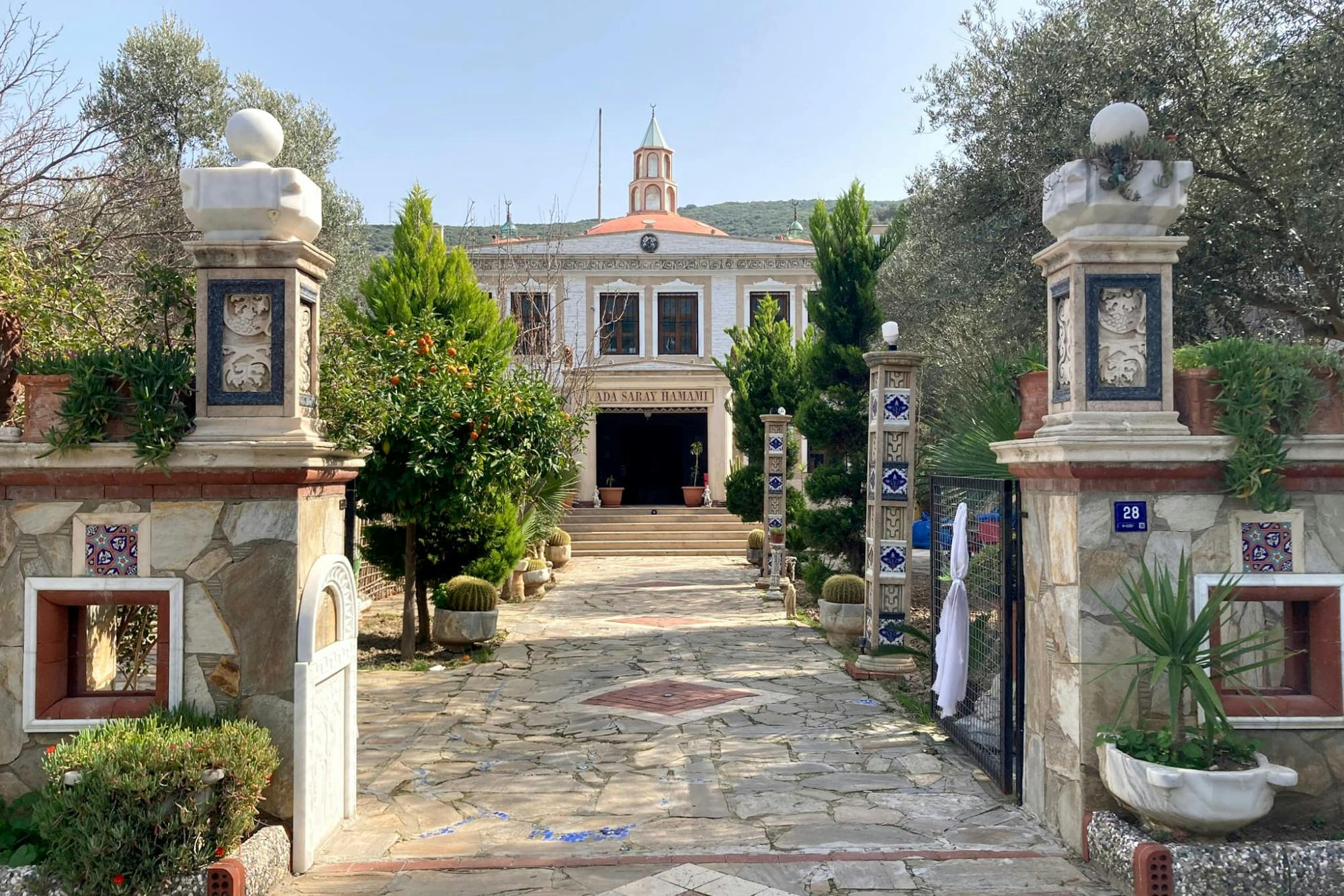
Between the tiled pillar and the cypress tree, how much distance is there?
139 inches

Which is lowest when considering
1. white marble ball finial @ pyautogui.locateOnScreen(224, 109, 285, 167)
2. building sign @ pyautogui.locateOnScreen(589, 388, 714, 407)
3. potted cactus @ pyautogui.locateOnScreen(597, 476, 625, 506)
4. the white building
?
potted cactus @ pyautogui.locateOnScreen(597, 476, 625, 506)

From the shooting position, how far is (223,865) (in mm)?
3902

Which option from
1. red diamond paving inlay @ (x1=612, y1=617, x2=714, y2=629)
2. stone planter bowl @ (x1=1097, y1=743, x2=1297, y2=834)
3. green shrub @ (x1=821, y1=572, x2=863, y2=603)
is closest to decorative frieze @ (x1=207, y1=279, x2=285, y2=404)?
stone planter bowl @ (x1=1097, y1=743, x2=1297, y2=834)

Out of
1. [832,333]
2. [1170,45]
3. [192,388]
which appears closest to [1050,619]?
[192,388]

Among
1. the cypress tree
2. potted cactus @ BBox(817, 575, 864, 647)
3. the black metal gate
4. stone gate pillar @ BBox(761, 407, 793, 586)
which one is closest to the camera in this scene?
the black metal gate

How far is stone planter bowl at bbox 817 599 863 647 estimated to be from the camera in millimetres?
10453

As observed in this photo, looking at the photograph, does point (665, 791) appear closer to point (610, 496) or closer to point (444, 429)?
point (444, 429)

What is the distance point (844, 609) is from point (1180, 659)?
253 inches

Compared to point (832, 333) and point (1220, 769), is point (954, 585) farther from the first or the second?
point (832, 333)

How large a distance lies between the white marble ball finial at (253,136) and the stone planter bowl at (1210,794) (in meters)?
4.76

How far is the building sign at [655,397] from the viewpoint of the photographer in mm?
27328

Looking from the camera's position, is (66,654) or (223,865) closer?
(223,865)

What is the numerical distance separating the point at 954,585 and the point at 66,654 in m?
4.88

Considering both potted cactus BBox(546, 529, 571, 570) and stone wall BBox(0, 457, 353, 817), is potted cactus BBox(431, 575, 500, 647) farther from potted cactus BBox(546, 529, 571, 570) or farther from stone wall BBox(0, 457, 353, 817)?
potted cactus BBox(546, 529, 571, 570)
